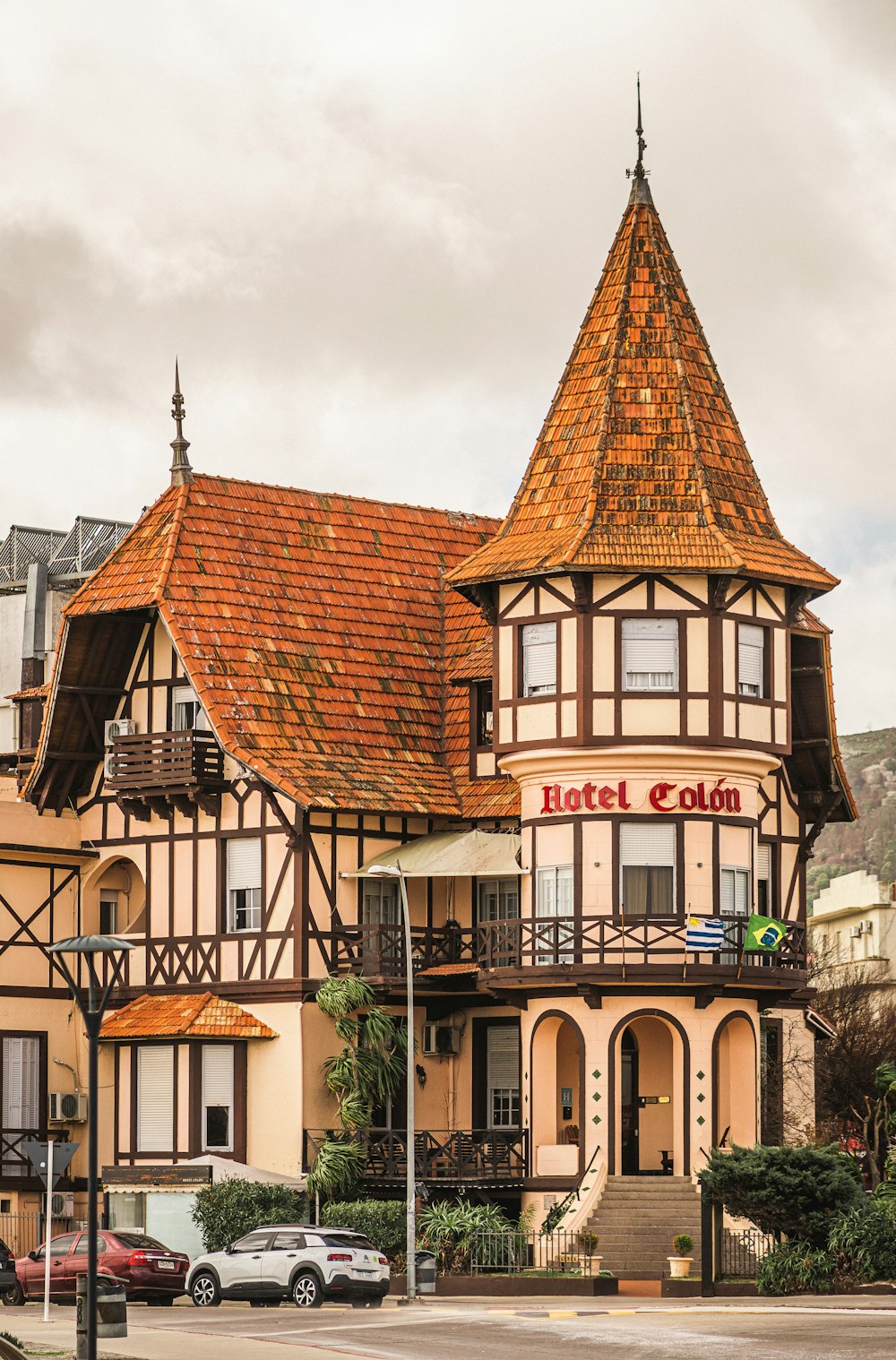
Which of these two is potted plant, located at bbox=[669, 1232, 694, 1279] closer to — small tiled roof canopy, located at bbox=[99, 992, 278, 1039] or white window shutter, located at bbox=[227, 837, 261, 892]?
small tiled roof canopy, located at bbox=[99, 992, 278, 1039]

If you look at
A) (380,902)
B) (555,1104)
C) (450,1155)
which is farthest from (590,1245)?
(380,902)

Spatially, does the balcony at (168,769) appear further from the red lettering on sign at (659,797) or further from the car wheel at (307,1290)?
the car wheel at (307,1290)

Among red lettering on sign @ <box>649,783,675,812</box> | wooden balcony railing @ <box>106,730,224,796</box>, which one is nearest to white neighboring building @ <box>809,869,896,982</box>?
wooden balcony railing @ <box>106,730,224,796</box>

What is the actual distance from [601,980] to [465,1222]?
5768 mm

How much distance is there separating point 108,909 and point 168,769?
6.18 meters

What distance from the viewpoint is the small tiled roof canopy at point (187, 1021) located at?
60.8 metres

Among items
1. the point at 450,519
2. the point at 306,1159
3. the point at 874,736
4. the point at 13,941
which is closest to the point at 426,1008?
the point at 306,1159

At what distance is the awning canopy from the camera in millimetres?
60938

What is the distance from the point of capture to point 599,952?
58.1m

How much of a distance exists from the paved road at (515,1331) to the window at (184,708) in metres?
→ 16.8

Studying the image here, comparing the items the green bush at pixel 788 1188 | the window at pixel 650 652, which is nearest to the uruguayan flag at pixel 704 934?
the window at pixel 650 652

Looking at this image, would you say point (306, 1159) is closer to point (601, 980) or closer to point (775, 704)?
point (601, 980)

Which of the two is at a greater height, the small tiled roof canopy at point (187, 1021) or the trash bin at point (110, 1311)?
the small tiled roof canopy at point (187, 1021)

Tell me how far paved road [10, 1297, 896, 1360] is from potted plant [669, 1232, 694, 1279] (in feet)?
10.2
